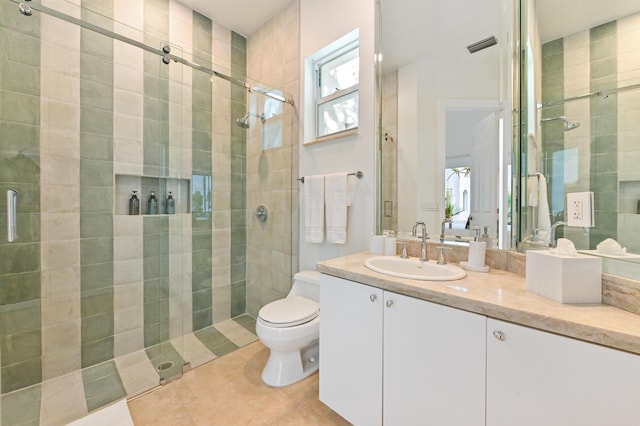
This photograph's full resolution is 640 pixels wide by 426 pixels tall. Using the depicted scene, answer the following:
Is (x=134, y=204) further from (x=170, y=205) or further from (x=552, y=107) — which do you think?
(x=552, y=107)

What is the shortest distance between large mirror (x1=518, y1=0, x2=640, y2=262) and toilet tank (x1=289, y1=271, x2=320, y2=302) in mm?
1235

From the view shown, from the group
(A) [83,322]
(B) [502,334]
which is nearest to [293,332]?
(B) [502,334]

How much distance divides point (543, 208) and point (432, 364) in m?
0.81

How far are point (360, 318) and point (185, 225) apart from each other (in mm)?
1621

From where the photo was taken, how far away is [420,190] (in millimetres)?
1544

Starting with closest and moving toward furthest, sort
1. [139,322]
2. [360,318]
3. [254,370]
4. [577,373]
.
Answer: [577,373] → [360,318] → [254,370] → [139,322]

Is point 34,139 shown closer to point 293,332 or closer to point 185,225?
point 185,225

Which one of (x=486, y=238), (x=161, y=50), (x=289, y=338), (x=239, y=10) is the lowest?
(x=289, y=338)

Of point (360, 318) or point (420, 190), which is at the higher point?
point (420, 190)

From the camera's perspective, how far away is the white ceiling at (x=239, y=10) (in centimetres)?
216

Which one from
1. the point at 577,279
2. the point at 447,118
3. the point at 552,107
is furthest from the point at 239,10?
the point at 577,279

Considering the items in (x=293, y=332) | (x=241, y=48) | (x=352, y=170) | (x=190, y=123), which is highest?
(x=241, y=48)

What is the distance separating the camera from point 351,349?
119 centimetres

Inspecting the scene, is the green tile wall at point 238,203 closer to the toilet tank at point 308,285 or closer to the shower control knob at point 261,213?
the shower control knob at point 261,213
